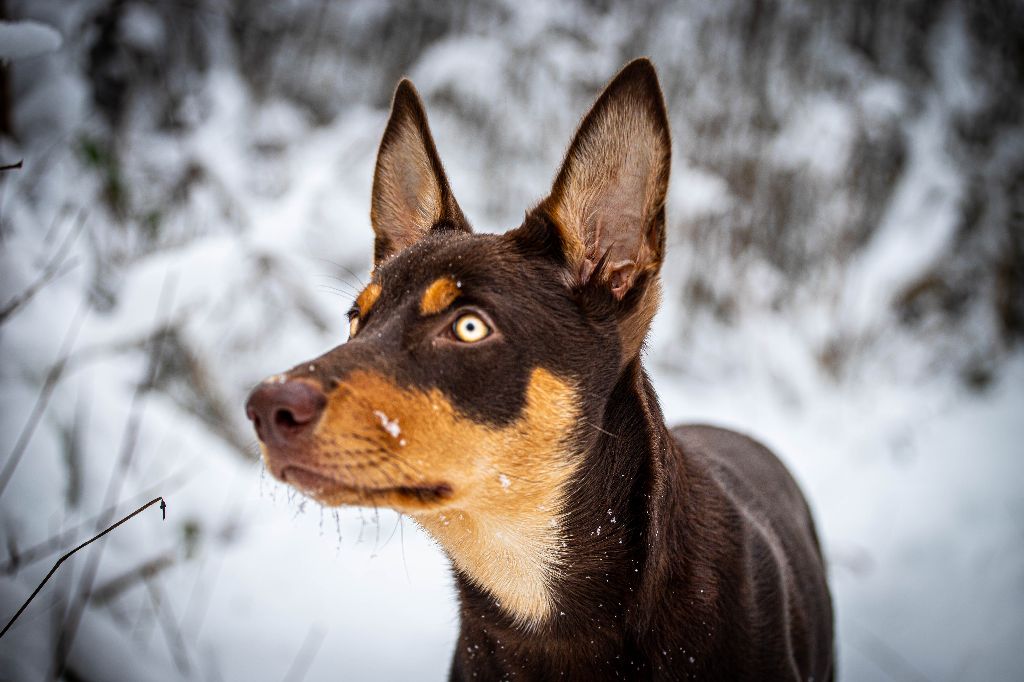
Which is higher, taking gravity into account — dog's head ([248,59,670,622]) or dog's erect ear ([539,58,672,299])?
dog's erect ear ([539,58,672,299])

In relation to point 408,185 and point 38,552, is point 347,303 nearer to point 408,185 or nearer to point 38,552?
point 408,185

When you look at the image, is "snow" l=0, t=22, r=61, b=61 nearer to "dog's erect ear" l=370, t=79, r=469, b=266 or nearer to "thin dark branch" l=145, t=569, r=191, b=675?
"dog's erect ear" l=370, t=79, r=469, b=266

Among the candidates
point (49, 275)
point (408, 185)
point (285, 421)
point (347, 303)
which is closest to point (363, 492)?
point (285, 421)

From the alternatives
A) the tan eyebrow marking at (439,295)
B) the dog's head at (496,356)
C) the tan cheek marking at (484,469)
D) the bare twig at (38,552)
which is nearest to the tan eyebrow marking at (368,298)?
the dog's head at (496,356)

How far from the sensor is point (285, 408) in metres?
1.46

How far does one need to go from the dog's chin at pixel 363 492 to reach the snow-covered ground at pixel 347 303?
2.74ft

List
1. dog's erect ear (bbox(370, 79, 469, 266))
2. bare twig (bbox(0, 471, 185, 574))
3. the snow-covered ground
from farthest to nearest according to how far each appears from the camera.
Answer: the snow-covered ground < dog's erect ear (bbox(370, 79, 469, 266)) < bare twig (bbox(0, 471, 185, 574))

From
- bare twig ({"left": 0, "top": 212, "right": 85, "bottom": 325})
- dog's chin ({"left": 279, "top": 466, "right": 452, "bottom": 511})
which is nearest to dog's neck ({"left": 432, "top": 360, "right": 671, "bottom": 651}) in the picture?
dog's chin ({"left": 279, "top": 466, "right": 452, "bottom": 511})

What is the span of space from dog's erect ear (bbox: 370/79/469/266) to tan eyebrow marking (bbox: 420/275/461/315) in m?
0.58

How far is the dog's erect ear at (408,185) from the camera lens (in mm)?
2363

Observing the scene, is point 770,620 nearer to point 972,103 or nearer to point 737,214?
point 737,214

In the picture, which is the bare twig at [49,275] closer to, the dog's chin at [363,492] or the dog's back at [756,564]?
the dog's chin at [363,492]

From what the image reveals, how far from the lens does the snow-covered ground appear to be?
3205 millimetres

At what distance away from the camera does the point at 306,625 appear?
142 inches
